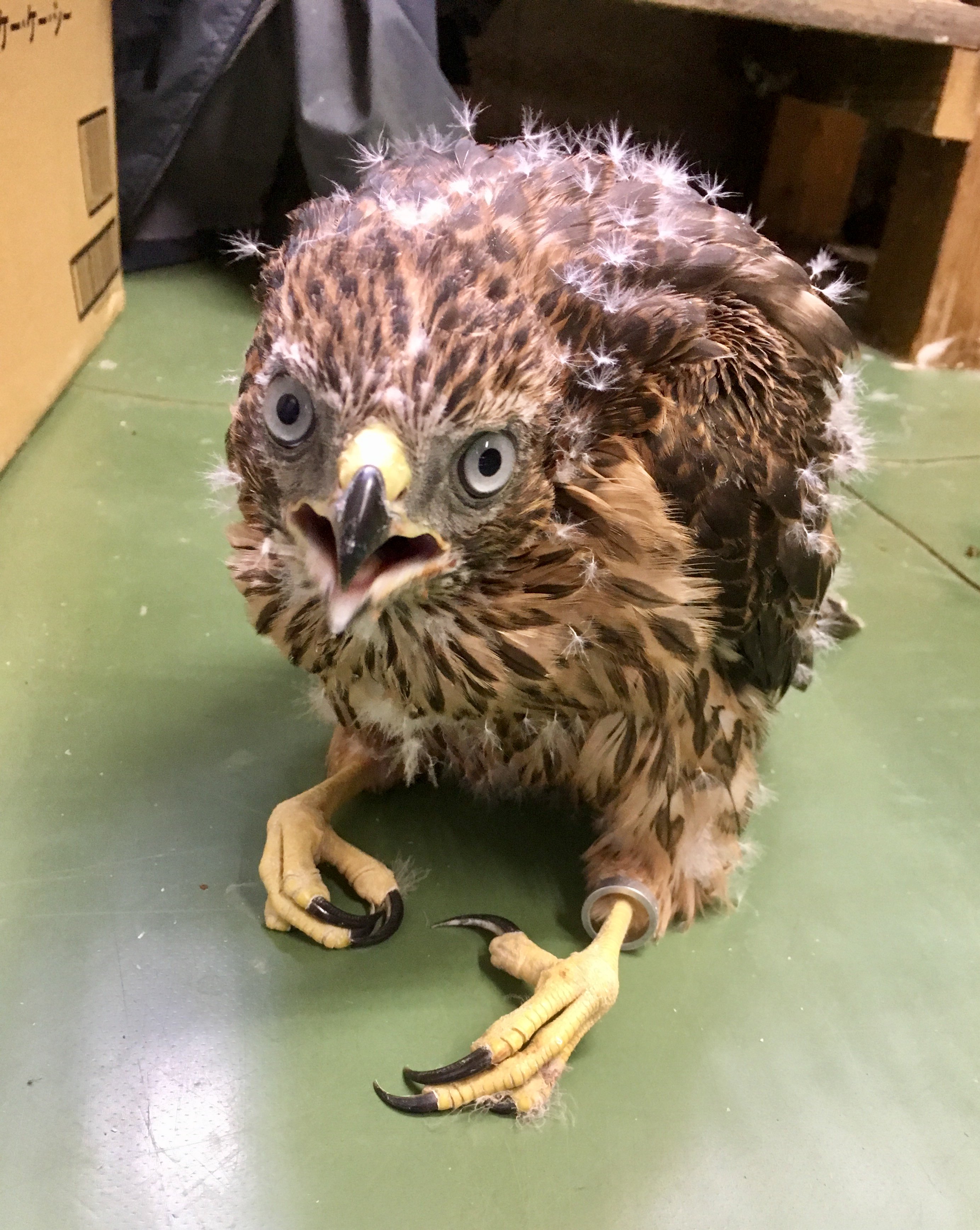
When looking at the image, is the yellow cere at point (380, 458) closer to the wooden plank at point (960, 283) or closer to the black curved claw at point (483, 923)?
the black curved claw at point (483, 923)

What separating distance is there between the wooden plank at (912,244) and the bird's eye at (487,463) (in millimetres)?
2101

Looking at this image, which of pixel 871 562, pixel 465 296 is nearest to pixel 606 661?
pixel 465 296

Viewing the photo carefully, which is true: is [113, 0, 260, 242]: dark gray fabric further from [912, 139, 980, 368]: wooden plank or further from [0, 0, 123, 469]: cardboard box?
[912, 139, 980, 368]: wooden plank

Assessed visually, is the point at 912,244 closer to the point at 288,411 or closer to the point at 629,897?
the point at 629,897

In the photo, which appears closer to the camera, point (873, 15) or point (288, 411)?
point (288, 411)

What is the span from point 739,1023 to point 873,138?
10.3 feet

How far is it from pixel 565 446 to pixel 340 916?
0.54 metres

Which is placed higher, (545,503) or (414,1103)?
(545,503)

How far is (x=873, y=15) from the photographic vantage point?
2.03m

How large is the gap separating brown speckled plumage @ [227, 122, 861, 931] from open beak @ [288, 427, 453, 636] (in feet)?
0.05

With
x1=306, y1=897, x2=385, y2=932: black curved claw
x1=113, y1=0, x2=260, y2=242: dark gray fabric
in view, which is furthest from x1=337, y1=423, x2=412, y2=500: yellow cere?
x1=113, y1=0, x2=260, y2=242: dark gray fabric

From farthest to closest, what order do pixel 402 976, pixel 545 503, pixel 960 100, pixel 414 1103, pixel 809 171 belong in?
pixel 809 171 → pixel 960 100 → pixel 402 976 → pixel 414 1103 → pixel 545 503

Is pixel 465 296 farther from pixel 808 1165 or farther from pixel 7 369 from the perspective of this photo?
pixel 7 369

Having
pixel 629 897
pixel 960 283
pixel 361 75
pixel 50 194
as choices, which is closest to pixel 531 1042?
pixel 629 897
